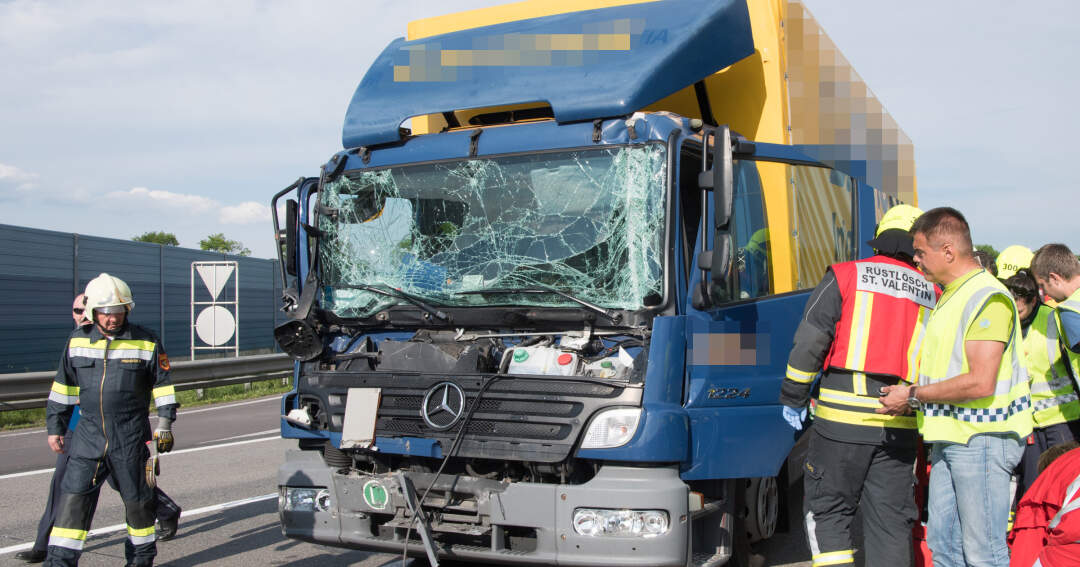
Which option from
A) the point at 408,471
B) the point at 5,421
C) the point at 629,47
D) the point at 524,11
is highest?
the point at 524,11

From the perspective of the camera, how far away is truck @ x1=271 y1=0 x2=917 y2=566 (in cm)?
422

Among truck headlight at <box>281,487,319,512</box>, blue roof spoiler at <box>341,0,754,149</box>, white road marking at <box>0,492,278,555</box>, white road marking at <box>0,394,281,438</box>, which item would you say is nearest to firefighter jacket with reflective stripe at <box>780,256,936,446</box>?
blue roof spoiler at <box>341,0,754,149</box>

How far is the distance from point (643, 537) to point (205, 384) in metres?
13.4

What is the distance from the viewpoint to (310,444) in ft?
16.7

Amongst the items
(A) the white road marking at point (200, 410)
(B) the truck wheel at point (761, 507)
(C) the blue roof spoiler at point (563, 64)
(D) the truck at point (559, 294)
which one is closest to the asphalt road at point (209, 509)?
(A) the white road marking at point (200, 410)

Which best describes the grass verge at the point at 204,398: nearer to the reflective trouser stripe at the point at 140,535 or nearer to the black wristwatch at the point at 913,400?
the reflective trouser stripe at the point at 140,535

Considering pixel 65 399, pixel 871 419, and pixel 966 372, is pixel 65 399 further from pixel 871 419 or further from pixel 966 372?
pixel 966 372

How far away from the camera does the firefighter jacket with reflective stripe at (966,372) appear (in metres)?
3.63

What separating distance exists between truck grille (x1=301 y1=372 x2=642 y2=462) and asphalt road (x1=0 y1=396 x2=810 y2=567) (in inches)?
53.4

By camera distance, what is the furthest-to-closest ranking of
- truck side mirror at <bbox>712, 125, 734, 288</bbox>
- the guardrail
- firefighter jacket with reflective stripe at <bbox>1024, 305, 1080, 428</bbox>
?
the guardrail, firefighter jacket with reflective stripe at <bbox>1024, 305, 1080, 428</bbox>, truck side mirror at <bbox>712, 125, 734, 288</bbox>

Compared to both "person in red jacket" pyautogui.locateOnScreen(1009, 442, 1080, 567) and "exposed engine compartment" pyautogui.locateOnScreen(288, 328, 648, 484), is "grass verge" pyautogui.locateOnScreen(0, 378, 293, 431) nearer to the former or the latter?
"exposed engine compartment" pyautogui.locateOnScreen(288, 328, 648, 484)

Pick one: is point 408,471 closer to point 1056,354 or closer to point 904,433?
point 904,433

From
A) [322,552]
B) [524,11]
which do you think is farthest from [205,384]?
[524,11]

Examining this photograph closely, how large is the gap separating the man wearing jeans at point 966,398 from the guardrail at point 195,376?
39.0ft
